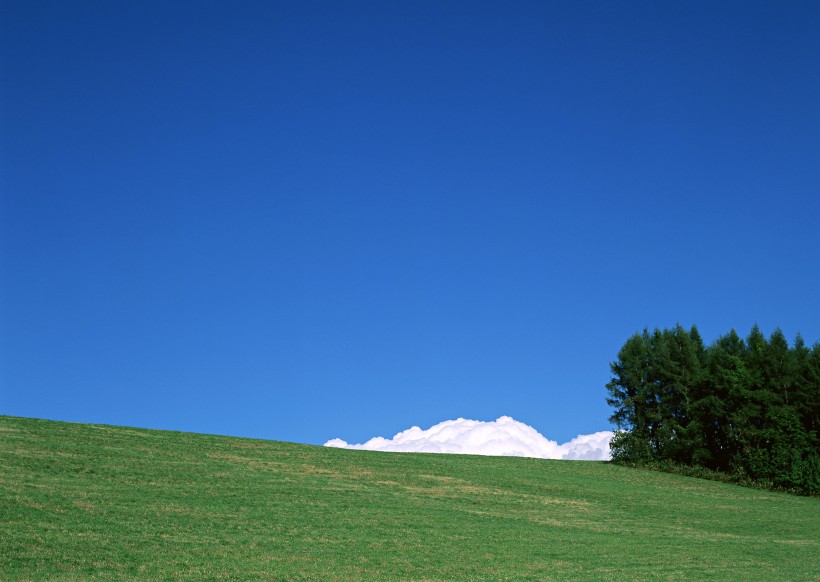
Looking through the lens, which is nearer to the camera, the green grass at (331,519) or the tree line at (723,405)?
the green grass at (331,519)

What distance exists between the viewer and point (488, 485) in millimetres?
46906

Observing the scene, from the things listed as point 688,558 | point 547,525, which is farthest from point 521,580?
point 547,525

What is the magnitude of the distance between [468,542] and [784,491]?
43.1 m

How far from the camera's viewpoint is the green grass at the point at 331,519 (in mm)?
23328

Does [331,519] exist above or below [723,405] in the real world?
below

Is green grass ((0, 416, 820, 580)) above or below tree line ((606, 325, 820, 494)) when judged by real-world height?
below

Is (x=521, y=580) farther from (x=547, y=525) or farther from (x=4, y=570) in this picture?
(x=4, y=570)

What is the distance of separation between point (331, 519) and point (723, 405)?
159 ft

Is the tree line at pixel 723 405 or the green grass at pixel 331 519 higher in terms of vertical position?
the tree line at pixel 723 405

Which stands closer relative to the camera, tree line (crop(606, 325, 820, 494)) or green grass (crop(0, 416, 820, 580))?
green grass (crop(0, 416, 820, 580))

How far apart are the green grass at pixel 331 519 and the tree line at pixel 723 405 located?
35.8ft

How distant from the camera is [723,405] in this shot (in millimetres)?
68000

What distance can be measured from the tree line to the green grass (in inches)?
430

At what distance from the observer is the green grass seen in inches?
918
